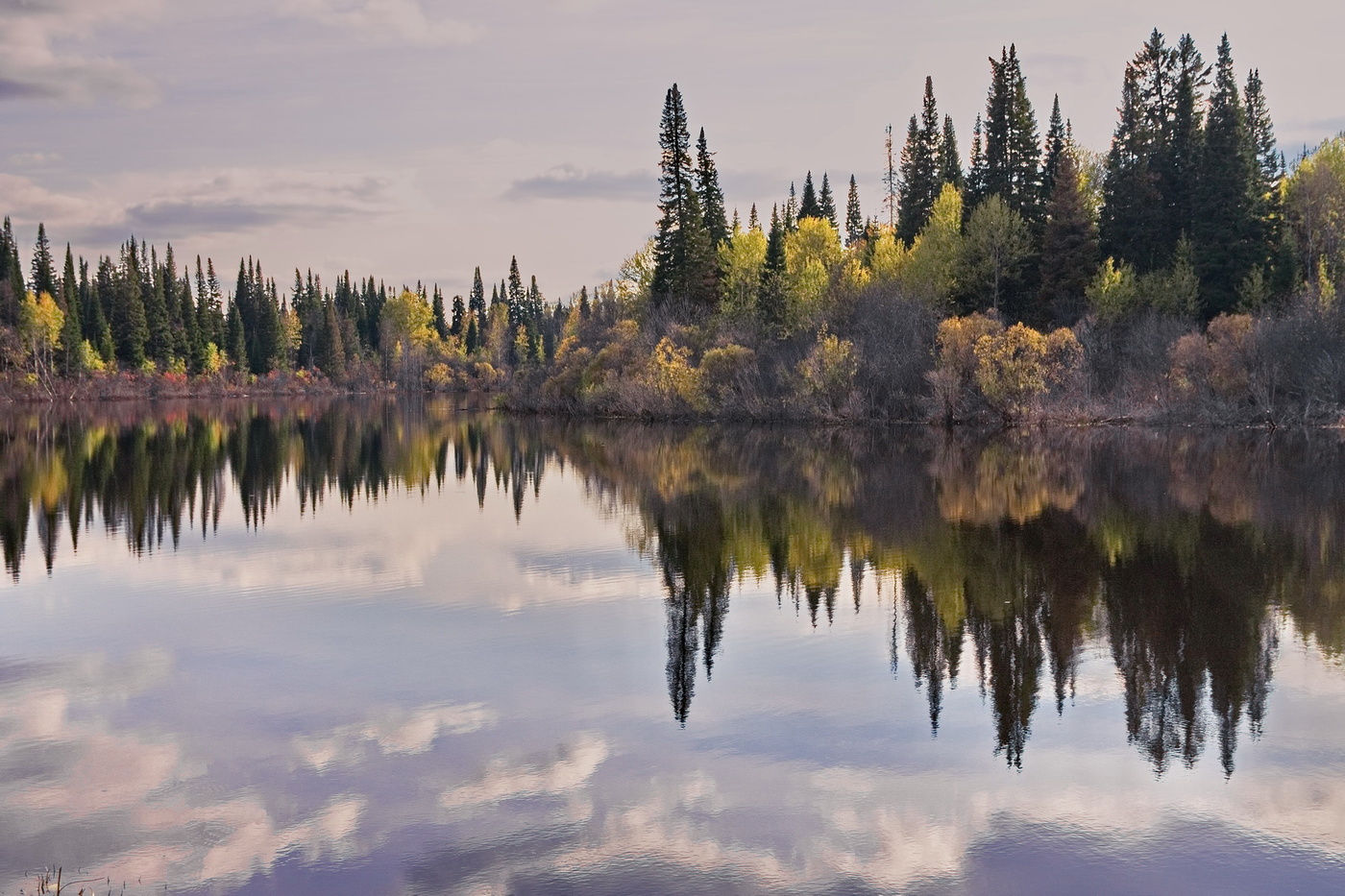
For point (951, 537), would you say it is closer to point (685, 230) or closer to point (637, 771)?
point (637, 771)

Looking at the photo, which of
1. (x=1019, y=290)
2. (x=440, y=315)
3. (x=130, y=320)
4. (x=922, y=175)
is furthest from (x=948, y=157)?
(x=440, y=315)

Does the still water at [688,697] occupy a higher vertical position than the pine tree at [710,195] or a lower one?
lower

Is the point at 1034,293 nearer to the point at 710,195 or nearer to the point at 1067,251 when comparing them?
the point at 1067,251

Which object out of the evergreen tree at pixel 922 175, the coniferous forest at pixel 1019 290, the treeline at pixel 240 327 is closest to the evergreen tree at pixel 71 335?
the treeline at pixel 240 327

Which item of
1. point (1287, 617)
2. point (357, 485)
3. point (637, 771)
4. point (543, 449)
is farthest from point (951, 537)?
point (543, 449)

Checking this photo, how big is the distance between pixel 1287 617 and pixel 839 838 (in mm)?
9173

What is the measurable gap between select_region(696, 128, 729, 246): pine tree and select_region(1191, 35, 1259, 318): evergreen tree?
30.5 meters

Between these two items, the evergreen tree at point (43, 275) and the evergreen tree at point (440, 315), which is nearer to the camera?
the evergreen tree at point (43, 275)

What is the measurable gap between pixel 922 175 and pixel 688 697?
246ft

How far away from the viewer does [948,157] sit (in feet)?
273

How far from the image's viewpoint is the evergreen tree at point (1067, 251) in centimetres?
6047

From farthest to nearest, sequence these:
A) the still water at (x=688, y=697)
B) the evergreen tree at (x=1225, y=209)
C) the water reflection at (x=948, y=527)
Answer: the evergreen tree at (x=1225, y=209) < the water reflection at (x=948, y=527) < the still water at (x=688, y=697)

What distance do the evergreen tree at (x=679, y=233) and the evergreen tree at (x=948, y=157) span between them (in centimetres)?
1936

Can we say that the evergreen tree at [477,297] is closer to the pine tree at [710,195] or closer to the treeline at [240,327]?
the treeline at [240,327]
